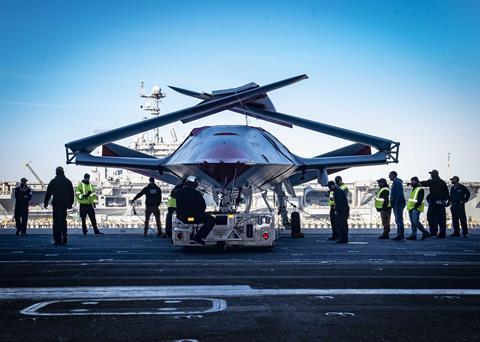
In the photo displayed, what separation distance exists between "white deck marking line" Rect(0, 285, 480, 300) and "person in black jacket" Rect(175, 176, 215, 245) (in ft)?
19.2

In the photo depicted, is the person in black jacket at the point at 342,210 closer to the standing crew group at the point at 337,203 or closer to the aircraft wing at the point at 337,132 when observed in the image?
the standing crew group at the point at 337,203

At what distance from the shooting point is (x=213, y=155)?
14.1 metres

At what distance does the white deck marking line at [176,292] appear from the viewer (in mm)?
6047

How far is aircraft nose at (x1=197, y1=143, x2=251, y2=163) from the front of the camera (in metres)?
13.9

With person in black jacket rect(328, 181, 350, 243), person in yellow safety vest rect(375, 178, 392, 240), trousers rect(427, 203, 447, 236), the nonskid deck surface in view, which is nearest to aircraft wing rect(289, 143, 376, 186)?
person in yellow safety vest rect(375, 178, 392, 240)

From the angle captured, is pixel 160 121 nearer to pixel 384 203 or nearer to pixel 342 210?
pixel 342 210

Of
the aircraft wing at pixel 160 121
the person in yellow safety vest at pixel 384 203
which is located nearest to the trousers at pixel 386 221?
the person in yellow safety vest at pixel 384 203

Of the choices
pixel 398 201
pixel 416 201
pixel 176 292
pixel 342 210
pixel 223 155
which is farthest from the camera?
pixel 416 201

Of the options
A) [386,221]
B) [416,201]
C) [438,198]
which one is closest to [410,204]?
[416,201]

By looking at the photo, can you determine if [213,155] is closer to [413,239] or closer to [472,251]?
[472,251]

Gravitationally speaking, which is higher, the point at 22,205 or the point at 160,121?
the point at 160,121

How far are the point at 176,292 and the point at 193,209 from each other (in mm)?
6355

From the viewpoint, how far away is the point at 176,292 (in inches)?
247

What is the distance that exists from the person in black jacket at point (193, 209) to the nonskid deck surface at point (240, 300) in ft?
7.65
